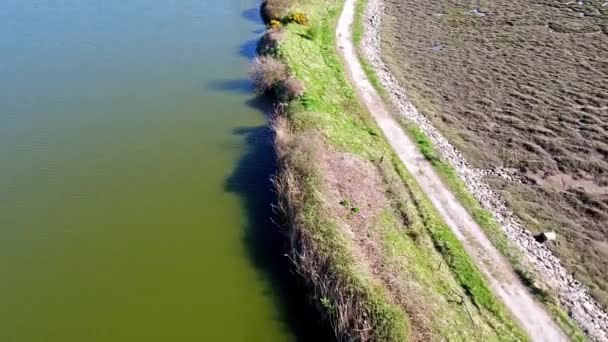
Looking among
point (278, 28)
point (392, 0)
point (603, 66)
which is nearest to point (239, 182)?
point (278, 28)

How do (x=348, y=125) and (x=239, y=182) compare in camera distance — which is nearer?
(x=239, y=182)

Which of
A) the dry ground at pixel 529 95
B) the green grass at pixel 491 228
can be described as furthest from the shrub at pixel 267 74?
the green grass at pixel 491 228

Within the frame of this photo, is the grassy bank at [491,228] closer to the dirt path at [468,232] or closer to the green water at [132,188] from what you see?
the dirt path at [468,232]

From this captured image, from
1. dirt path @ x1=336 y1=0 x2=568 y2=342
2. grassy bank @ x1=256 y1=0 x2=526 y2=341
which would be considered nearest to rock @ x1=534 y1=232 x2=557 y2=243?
dirt path @ x1=336 y1=0 x2=568 y2=342

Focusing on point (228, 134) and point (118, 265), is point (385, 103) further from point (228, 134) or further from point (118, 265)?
point (118, 265)

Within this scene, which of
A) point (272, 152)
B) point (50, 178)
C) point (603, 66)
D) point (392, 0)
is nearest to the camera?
point (50, 178)
